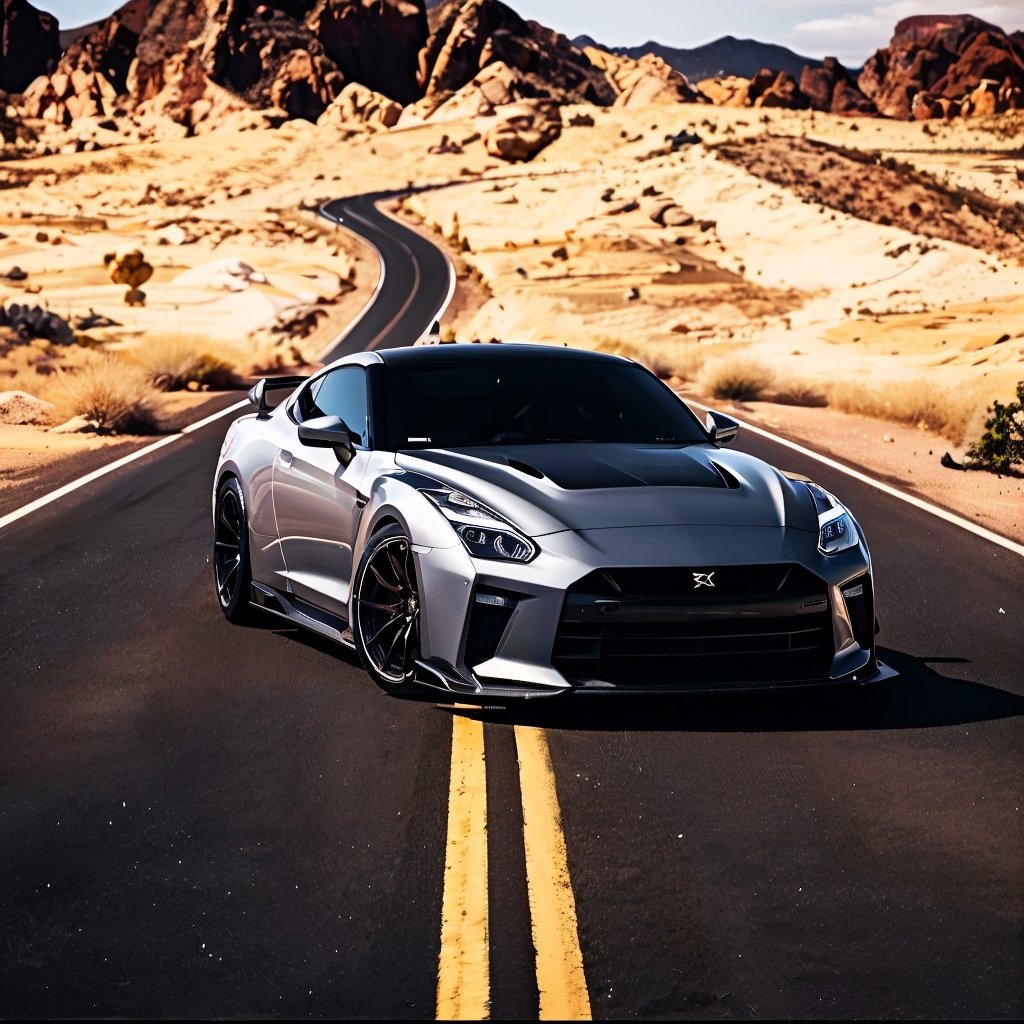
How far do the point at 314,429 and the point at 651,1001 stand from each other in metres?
4.00

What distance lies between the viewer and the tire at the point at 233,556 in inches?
347

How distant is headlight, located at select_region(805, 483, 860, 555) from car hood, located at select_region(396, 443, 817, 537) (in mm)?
59

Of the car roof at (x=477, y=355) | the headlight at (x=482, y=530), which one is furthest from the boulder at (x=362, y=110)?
the headlight at (x=482, y=530)

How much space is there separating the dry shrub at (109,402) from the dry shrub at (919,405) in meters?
10.3

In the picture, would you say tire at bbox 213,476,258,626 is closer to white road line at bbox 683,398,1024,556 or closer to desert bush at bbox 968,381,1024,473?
white road line at bbox 683,398,1024,556

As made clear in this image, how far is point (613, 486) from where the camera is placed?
6832 millimetres

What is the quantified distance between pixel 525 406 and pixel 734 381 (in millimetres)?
19043

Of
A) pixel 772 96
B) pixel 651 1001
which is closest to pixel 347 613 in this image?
pixel 651 1001

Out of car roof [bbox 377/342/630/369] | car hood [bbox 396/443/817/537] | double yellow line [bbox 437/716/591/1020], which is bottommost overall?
double yellow line [bbox 437/716/591/1020]

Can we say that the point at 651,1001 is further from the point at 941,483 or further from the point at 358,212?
the point at 358,212

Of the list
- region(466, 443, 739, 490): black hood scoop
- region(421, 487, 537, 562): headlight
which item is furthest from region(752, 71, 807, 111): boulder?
region(421, 487, 537, 562): headlight

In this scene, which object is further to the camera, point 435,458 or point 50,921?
point 435,458

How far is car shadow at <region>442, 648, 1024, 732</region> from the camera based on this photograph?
6762mm

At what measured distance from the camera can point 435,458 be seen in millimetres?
7246
